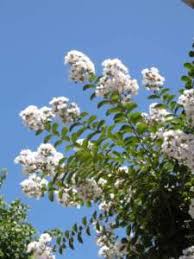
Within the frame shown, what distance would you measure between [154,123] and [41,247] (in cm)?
123

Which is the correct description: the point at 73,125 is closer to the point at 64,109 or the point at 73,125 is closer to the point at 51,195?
the point at 64,109

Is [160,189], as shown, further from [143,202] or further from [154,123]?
[154,123]

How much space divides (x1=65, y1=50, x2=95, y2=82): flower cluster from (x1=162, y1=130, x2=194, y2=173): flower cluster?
31.5 inches

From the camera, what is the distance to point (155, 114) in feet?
12.4

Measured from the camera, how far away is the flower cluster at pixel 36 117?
382cm

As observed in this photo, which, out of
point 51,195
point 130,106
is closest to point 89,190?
point 51,195

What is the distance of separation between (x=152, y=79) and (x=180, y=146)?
88 centimetres

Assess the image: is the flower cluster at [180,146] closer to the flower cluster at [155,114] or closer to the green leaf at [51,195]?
the flower cluster at [155,114]

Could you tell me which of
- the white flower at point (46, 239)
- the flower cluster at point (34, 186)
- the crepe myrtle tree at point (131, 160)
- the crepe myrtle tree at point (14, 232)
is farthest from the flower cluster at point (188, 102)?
the crepe myrtle tree at point (14, 232)

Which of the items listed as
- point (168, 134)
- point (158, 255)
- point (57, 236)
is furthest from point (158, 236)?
point (57, 236)

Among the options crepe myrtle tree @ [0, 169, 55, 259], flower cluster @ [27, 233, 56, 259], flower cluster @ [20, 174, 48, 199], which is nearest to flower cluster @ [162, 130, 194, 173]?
flower cluster @ [20, 174, 48, 199]

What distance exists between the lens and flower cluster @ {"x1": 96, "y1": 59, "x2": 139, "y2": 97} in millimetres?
3588

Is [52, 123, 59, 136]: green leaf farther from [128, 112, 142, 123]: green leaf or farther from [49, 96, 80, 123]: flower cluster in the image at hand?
[128, 112, 142, 123]: green leaf

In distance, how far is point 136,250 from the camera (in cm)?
353
